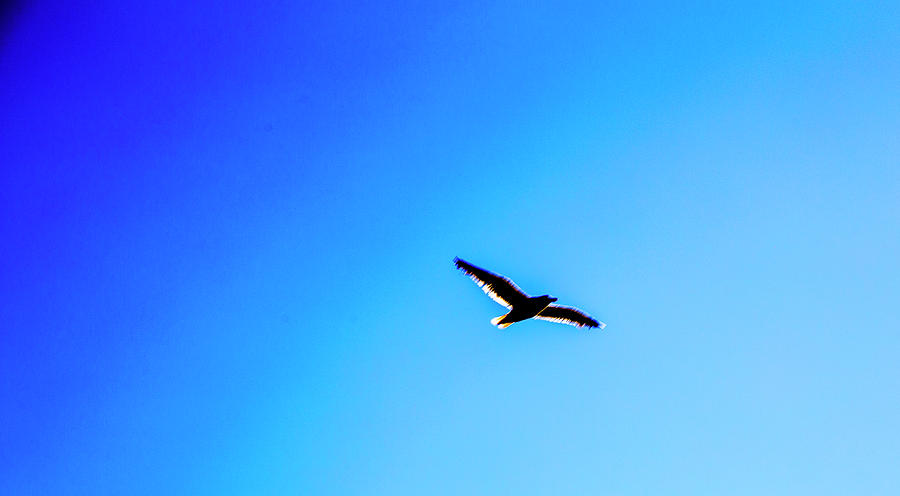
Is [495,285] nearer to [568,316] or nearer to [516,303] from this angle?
[516,303]

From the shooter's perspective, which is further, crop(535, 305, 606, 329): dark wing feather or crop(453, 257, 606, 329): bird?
crop(535, 305, 606, 329): dark wing feather

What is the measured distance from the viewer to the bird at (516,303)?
6316 mm

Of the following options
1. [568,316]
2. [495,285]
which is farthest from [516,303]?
[568,316]

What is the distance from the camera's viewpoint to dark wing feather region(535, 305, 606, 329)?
743 cm

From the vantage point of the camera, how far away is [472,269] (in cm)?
625

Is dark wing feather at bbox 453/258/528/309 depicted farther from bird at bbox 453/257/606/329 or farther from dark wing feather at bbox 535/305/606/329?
dark wing feather at bbox 535/305/606/329

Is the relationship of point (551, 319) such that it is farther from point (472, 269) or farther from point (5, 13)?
point (5, 13)

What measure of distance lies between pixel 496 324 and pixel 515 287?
0.61 m

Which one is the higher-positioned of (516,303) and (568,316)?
(568,316)

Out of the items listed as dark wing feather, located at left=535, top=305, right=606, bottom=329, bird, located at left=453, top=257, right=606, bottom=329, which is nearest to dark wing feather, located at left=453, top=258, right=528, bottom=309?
bird, located at left=453, top=257, right=606, bottom=329

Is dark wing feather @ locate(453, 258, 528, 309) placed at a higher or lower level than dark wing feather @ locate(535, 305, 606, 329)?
lower

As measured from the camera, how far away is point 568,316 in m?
7.64

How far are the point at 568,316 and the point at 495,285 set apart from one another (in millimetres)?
1604

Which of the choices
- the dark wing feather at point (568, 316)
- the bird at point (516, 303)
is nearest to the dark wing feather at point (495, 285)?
the bird at point (516, 303)
